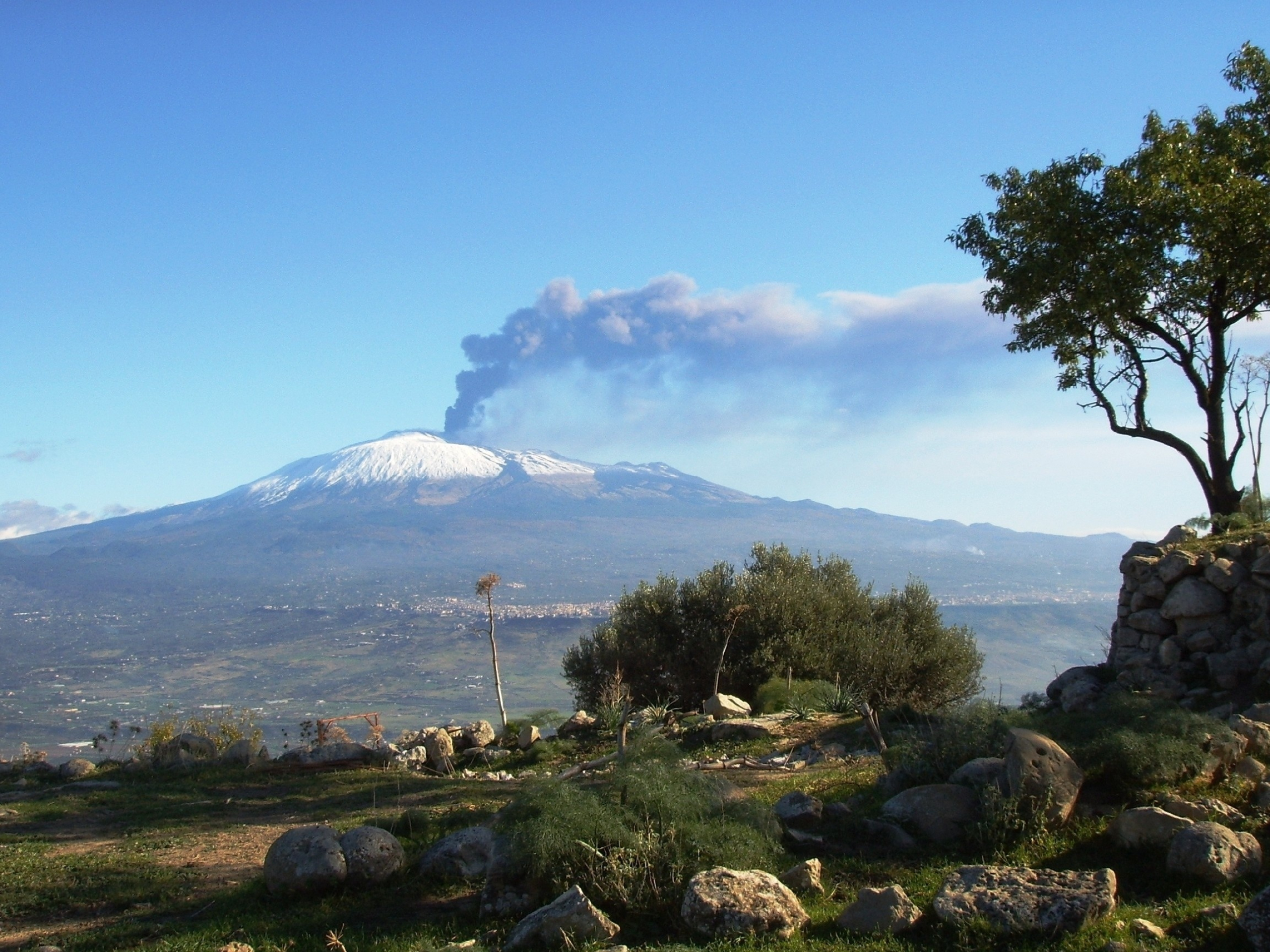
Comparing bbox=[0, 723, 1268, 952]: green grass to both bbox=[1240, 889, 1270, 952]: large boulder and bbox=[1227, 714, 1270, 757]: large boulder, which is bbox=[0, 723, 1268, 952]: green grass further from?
bbox=[1227, 714, 1270, 757]: large boulder

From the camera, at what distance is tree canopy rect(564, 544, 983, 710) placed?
81.4 ft

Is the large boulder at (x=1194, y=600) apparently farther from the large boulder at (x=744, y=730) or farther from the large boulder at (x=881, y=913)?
the large boulder at (x=881, y=913)

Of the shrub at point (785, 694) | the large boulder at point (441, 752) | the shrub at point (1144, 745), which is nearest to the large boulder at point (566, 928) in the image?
the shrub at point (1144, 745)

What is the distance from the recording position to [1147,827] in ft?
26.6

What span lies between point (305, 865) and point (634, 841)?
346cm

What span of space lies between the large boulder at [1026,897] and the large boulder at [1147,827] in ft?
3.78

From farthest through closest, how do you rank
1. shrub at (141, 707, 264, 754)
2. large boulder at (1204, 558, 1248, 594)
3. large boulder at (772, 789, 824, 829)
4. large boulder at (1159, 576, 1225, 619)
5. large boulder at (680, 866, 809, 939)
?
shrub at (141, 707, 264, 754), large boulder at (1159, 576, 1225, 619), large boulder at (1204, 558, 1248, 594), large boulder at (772, 789, 824, 829), large boulder at (680, 866, 809, 939)

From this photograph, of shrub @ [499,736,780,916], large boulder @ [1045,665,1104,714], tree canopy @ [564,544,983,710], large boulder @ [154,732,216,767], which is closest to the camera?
shrub @ [499,736,780,916]

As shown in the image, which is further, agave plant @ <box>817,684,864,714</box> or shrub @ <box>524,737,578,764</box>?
agave plant @ <box>817,684,864,714</box>

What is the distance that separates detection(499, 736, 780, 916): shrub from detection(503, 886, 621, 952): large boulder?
0.51 metres

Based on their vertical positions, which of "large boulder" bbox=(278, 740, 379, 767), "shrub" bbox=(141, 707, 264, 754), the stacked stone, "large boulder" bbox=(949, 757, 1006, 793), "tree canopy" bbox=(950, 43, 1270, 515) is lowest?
"shrub" bbox=(141, 707, 264, 754)

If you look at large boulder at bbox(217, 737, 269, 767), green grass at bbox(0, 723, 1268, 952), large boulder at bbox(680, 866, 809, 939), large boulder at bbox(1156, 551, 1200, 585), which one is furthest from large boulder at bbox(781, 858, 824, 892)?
large boulder at bbox(217, 737, 269, 767)

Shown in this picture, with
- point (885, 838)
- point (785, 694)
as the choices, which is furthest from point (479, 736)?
point (885, 838)

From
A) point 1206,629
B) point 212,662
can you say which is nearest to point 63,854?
point 1206,629
